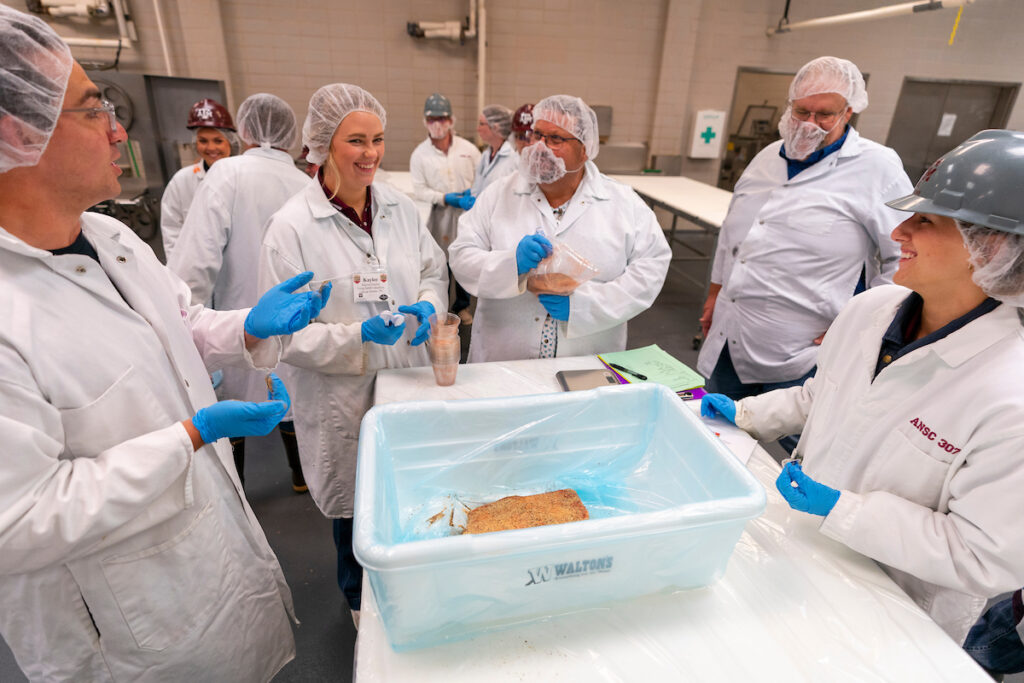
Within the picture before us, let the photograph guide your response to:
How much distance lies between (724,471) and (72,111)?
3.99 feet

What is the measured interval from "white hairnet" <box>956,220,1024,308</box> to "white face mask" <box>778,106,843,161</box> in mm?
1211

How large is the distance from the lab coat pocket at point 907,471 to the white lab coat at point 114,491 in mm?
1251

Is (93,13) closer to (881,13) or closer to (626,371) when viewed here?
(626,371)

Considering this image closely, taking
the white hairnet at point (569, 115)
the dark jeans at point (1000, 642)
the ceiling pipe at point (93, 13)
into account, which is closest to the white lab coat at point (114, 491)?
the white hairnet at point (569, 115)

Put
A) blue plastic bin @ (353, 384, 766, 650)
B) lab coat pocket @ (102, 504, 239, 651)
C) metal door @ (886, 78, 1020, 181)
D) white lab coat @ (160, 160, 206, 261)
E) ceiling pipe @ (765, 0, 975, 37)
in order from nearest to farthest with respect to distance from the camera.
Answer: blue plastic bin @ (353, 384, 766, 650) < lab coat pocket @ (102, 504, 239, 651) < white lab coat @ (160, 160, 206, 261) < ceiling pipe @ (765, 0, 975, 37) < metal door @ (886, 78, 1020, 181)

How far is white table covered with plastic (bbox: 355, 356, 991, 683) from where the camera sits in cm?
75

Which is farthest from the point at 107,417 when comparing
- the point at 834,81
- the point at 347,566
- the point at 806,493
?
the point at 834,81

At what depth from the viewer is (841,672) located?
2.50ft

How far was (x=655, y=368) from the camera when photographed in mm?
1589

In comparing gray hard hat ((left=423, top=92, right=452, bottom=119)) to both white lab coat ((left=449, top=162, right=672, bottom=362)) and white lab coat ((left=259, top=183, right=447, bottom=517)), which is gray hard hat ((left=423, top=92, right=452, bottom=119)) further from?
white lab coat ((left=259, top=183, right=447, bottom=517))

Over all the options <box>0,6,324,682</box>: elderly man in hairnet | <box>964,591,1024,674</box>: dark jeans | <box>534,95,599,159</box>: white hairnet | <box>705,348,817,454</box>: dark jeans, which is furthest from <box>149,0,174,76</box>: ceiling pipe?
<box>964,591,1024,674</box>: dark jeans

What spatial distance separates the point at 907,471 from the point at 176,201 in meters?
3.05

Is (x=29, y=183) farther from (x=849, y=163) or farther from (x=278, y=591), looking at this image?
(x=849, y=163)

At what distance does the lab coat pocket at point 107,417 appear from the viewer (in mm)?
830
